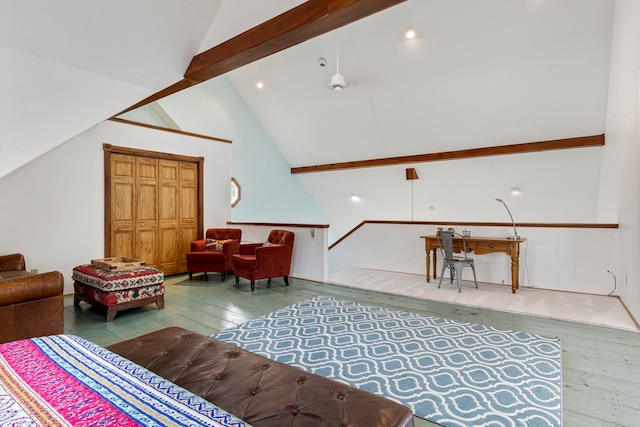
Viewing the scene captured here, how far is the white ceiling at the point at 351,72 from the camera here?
2.27 metres

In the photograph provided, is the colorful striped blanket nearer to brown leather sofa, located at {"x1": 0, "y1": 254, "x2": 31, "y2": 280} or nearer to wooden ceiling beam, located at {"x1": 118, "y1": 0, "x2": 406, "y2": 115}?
wooden ceiling beam, located at {"x1": 118, "y1": 0, "x2": 406, "y2": 115}

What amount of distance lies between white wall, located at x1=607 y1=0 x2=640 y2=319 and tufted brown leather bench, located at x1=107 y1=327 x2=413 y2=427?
356cm

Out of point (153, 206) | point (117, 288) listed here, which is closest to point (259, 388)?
point (117, 288)

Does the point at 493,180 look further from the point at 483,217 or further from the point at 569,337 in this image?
the point at 569,337

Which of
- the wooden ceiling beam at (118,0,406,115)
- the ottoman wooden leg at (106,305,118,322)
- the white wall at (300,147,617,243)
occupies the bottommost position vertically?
the ottoman wooden leg at (106,305,118,322)

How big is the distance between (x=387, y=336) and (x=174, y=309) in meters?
2.48

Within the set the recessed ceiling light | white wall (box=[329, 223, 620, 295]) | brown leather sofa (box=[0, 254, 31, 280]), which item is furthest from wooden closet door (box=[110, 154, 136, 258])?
the recessed ceiling light

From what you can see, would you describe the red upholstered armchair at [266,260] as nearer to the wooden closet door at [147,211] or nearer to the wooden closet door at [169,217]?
A: the wooden closet door at [169,217]

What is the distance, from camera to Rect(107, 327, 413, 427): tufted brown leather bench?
4.03 ft

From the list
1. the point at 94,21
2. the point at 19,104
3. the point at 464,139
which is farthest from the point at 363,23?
the point at 19,104

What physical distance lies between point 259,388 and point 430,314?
268 centimetres

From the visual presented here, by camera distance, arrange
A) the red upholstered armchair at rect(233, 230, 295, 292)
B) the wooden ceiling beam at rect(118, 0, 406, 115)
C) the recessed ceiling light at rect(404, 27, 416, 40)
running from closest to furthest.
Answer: the wooden ceiling beam at rect(118, 0, 406, 115) < the recessed ceiling light at rect(404, 27, 416, 40) < the red upholstered armchair at rect(233, 230, 295, 292)

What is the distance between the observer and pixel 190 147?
594 centimetres

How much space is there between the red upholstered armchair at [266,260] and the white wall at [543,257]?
6.43 ft
